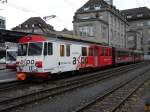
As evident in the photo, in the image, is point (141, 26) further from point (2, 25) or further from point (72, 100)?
point (72, 100)

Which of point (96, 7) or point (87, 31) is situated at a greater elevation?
point (96, 7)

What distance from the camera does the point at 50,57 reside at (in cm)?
1881

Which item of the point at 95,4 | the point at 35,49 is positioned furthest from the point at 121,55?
the point at 95,4

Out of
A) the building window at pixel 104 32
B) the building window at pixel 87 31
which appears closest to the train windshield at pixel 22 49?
the building window at pixel 87 31

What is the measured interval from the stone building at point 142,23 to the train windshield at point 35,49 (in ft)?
269

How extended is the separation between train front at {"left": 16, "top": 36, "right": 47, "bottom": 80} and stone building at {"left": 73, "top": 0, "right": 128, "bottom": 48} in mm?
33274

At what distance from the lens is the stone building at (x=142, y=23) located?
101 metres

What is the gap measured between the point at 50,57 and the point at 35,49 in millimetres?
1070

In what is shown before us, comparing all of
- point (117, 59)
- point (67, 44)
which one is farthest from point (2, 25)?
point (67, 44)

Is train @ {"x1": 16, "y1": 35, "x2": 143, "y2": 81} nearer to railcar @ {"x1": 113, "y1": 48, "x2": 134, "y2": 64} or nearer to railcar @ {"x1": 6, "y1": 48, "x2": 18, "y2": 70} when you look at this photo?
railcar @ {"x1": 6, "y1": 48, "x2": 18, "y2": 70}

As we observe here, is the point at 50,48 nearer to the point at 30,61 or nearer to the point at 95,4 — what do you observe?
the point at 30,61

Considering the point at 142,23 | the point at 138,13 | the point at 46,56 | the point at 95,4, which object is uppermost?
the point at 138,13

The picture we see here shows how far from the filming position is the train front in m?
18.3

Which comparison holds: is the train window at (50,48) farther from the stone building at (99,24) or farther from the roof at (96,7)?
the roof at (96,7)
